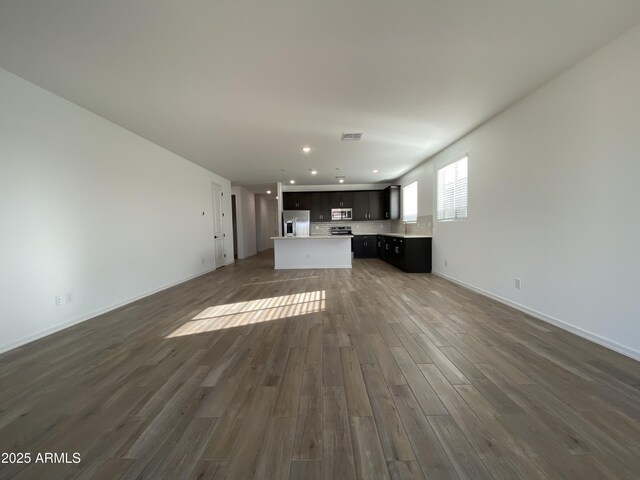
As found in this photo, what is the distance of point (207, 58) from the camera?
2.30 m

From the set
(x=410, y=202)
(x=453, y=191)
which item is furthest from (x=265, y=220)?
(x=453, y=191)

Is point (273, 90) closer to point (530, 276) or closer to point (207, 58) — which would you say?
point (207, 58)

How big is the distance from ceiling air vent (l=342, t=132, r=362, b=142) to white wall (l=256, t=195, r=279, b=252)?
800cm

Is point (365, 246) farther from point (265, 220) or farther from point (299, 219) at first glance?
point (265, 220)

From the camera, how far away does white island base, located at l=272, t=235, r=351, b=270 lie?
694 centimetres

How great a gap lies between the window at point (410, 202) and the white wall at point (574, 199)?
3157mm

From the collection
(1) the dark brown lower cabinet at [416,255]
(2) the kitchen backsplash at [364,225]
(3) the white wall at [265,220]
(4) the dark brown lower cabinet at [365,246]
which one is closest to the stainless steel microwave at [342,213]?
(2) the kitchen backsplash at [364,225]

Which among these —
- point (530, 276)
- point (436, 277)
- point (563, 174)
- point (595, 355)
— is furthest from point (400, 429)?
point (436, 277)

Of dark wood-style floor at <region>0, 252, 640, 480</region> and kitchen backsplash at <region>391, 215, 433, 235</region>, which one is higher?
kitchen backsplash at <region>391, 215, 433, 235</region>

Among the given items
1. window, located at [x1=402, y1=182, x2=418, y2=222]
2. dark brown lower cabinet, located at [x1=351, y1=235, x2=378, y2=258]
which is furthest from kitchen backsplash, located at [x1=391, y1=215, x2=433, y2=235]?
dark brown lower cabinet, located at [x1=351, y1=235, x2=378, y2=258]

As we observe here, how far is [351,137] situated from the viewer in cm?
425

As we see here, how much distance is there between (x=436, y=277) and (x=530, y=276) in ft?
7.63

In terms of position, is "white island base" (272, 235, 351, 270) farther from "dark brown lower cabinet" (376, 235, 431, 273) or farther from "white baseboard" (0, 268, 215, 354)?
"white baseboard" (0, 268, 215, 354)

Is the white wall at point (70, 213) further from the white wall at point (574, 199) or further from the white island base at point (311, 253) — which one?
the white wall at point (574, 199)
